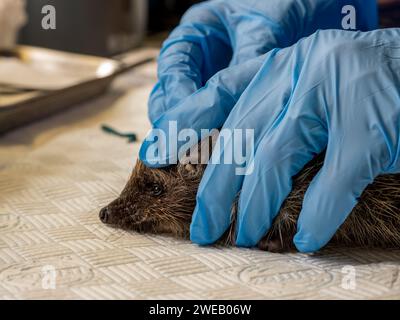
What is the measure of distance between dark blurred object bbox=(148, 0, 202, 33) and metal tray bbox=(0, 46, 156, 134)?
1419 mm

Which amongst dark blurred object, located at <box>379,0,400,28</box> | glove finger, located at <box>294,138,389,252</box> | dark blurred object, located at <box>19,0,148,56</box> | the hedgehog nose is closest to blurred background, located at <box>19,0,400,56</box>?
dark blurred object, located at <box>19,0,148,56</box>

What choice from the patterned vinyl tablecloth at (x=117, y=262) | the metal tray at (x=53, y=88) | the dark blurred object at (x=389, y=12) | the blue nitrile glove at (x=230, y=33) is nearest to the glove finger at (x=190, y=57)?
the blue nitrile glove at (x=230, y=33)

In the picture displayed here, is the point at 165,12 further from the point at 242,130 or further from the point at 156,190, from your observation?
the point at 242,130

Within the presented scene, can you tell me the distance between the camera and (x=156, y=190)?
85.4 inches

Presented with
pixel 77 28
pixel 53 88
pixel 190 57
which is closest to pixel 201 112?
pixel 190 57

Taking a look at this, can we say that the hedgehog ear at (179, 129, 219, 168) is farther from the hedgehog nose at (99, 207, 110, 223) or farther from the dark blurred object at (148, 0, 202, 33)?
the dark blurred object at (148, 0, 202, 33)

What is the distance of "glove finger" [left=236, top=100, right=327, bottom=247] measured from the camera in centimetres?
192

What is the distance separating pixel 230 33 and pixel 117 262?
1014 millimetres

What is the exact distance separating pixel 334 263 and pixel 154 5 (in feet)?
15.3

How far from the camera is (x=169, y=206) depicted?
2.13 metres

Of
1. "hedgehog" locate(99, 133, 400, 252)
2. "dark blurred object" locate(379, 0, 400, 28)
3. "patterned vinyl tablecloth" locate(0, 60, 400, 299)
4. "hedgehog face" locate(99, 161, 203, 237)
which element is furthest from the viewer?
"dark blurred object" locate(379, 0, 400, 28)

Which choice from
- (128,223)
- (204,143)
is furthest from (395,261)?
(128,223)

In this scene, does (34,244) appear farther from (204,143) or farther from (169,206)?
(204,143)

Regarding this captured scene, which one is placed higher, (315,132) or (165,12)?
(165,12)
